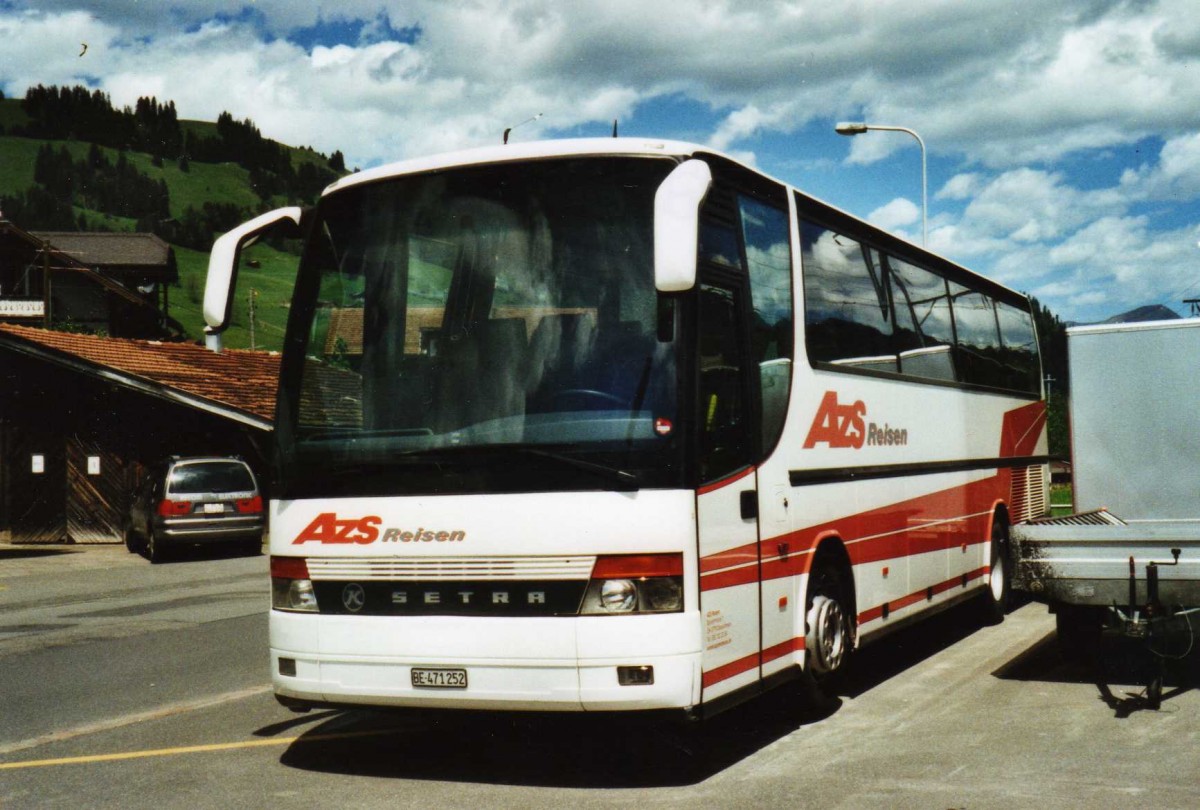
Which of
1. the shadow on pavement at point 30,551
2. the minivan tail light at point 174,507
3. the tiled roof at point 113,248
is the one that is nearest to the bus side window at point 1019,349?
the minivan tail light at point 174,507

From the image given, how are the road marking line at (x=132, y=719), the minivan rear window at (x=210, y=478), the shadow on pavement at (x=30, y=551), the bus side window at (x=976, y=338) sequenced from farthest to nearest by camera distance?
the shadow on pavement at (x=30, y=551) < the minivan rear window at (x=210, y=478) < the bus side window at (x=976, y=338) < the road marking line at (x=132, y=719)

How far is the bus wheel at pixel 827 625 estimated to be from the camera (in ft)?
26.5

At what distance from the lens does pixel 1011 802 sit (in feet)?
19.7

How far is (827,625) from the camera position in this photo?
327 inches

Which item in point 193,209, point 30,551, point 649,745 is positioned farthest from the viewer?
point 193,209

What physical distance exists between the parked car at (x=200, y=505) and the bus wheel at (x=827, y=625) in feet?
57.1

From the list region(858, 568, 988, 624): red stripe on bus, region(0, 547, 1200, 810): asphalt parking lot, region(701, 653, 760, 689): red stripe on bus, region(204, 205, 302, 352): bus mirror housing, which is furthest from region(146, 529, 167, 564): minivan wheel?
region(701, 653, 760, 689): red stripe on bus

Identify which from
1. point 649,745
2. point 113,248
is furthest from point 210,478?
point 113,248

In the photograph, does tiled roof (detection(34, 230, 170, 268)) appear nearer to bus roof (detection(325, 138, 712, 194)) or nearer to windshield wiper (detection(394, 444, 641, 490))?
bus roof (detection(325, 138, 712, 194))

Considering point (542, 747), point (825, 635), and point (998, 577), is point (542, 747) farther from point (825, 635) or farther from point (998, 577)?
point (998, 577)

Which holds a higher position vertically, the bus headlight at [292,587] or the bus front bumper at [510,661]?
the bus headlight at [292,587]

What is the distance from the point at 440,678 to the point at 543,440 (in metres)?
1.27

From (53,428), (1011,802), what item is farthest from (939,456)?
(53,428)

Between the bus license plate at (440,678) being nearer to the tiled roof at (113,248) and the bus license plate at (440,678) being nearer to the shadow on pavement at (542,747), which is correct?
the shadow on pavement at (542,747)
